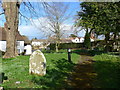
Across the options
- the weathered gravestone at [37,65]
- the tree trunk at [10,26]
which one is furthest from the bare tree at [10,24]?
the weathered gravestone at [37,65]

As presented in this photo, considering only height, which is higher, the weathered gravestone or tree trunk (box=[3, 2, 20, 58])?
tree trunk (box=[3, 2, 20, 58])

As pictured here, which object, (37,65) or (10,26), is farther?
(10,26)

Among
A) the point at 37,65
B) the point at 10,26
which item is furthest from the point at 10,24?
the point at 37,65

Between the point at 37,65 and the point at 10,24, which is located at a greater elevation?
the point at 10,24

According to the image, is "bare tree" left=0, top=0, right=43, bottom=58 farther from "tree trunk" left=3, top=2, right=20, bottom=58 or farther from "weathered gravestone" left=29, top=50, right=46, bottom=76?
"weathered gravestone" left=29, top=50, right=46, bottom=76

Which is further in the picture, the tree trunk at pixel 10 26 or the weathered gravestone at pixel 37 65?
the tree trunk at pixel 10 26

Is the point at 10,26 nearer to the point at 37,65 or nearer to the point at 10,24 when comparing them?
the point at 10,24

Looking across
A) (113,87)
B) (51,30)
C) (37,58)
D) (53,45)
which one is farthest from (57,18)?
(113,87)

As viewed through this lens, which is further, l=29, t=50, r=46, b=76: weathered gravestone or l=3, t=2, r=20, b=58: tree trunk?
l=3, t=2, r=20, b=58: tree trunk

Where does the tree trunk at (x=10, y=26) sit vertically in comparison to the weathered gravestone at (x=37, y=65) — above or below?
above

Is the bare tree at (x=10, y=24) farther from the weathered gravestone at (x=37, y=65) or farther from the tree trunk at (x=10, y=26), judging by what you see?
the weathered gravestone at (x=37, y=65)

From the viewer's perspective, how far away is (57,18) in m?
33.4

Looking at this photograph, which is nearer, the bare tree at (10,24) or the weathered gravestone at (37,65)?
the weathered gravestone at (37,65)

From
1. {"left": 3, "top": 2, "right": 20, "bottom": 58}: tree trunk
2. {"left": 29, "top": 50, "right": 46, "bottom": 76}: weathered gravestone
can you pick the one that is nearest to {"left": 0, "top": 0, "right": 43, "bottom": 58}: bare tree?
{"left": 3, "top": 2, "right": 20, "bottom": 58}: tree trunk
